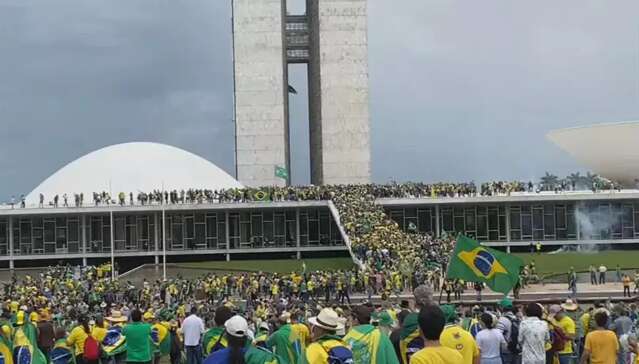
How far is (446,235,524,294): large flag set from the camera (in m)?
15.3

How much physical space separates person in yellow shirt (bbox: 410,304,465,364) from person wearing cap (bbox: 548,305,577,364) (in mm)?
5443

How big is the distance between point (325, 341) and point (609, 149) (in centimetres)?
6523

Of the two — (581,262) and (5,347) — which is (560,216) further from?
(5,347)

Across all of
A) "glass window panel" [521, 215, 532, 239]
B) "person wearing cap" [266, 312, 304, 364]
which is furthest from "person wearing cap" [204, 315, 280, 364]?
"glass window panel" [521, 215, 532, 239]

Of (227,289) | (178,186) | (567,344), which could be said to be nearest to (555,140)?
(178,186)

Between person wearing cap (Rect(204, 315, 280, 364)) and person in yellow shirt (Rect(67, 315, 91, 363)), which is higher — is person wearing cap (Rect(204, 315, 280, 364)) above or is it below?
above

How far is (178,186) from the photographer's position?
6644 centimetres

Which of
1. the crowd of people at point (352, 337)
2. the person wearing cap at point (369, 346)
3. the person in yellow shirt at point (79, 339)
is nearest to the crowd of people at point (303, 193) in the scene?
the crowd of people at point (352, 337)

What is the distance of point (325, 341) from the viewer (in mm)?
6473

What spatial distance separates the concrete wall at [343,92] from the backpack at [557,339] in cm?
6151

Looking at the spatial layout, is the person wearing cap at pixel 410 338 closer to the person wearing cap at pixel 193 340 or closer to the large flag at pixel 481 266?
the person wearing cap at pixel 193 340

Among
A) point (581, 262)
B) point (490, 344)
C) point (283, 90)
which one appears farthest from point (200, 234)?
point (490, 344)

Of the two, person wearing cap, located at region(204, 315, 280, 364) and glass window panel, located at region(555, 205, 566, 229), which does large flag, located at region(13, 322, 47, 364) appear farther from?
glass window panel, located at region(555, 205, 566, 229)

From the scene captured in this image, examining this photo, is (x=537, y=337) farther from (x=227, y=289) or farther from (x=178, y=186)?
(x=178, y=186)
